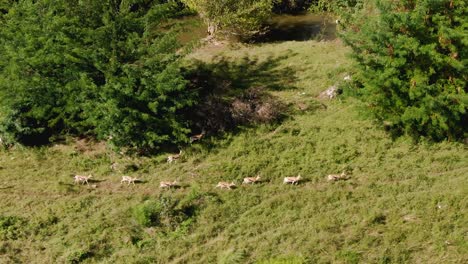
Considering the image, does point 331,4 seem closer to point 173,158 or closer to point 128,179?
point 173,158

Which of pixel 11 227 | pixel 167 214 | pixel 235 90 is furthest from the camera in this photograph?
pixel 235 90

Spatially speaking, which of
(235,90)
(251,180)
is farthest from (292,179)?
(235,90)

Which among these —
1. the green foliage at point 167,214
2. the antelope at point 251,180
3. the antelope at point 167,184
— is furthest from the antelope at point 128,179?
the antelope at point 251,180

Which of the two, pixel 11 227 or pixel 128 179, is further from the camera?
pixel 128 179

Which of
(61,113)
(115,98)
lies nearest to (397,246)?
(115,98)

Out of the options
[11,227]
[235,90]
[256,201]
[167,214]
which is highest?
[235,90]

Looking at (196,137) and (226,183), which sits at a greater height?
(196,137)

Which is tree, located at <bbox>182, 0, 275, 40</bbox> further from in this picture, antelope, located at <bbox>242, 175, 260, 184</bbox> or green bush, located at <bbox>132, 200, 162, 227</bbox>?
green bush, located at <bbox>132, 200, 162, 227</bbox>

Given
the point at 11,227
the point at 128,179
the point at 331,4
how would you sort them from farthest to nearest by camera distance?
the point at 331,4 < the point at 128,179 < the point at 11,227

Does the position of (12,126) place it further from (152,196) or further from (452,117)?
(452,117)
